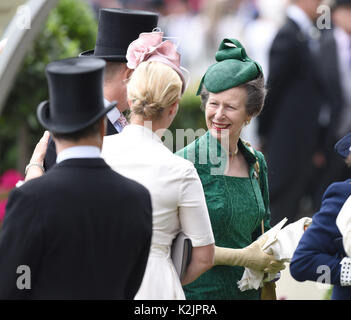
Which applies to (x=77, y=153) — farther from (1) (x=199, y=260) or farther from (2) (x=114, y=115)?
(2) (x=114, y=115)

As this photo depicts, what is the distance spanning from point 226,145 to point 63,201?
4.61 ft

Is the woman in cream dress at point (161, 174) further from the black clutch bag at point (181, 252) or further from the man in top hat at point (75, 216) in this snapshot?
the man in top hat at point (75, 216)

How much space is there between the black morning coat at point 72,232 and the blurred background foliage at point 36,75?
215 inches

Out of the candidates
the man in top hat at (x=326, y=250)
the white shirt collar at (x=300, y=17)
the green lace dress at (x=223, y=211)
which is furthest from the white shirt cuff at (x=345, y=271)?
the white shirt collar at (x=300, y=17)

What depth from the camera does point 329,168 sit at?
955 cm

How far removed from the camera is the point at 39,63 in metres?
8.57

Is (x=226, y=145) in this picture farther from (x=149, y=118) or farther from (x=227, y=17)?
(x=227, y=17)

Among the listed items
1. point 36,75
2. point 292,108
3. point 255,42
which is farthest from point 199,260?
point 255,42

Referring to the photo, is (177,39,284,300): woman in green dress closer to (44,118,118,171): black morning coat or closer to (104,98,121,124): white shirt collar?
(104,98,121,124): white shirt collar

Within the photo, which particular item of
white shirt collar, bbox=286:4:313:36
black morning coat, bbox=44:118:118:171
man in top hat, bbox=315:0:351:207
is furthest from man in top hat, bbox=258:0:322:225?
black morning coat, bbox=44:118:118:171

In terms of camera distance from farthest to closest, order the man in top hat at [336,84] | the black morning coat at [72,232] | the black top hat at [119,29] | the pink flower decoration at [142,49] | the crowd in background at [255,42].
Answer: the crowd in background at [255,42]
the man in top hat at [336,84]
the black top hat at [119,29]
the pink flower decoration at [142,49]
the black morning coat at [72,232]

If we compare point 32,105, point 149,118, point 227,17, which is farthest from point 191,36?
point 149,118

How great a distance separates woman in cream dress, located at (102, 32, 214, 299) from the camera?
3523mm

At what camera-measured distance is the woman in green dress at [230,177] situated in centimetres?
415
